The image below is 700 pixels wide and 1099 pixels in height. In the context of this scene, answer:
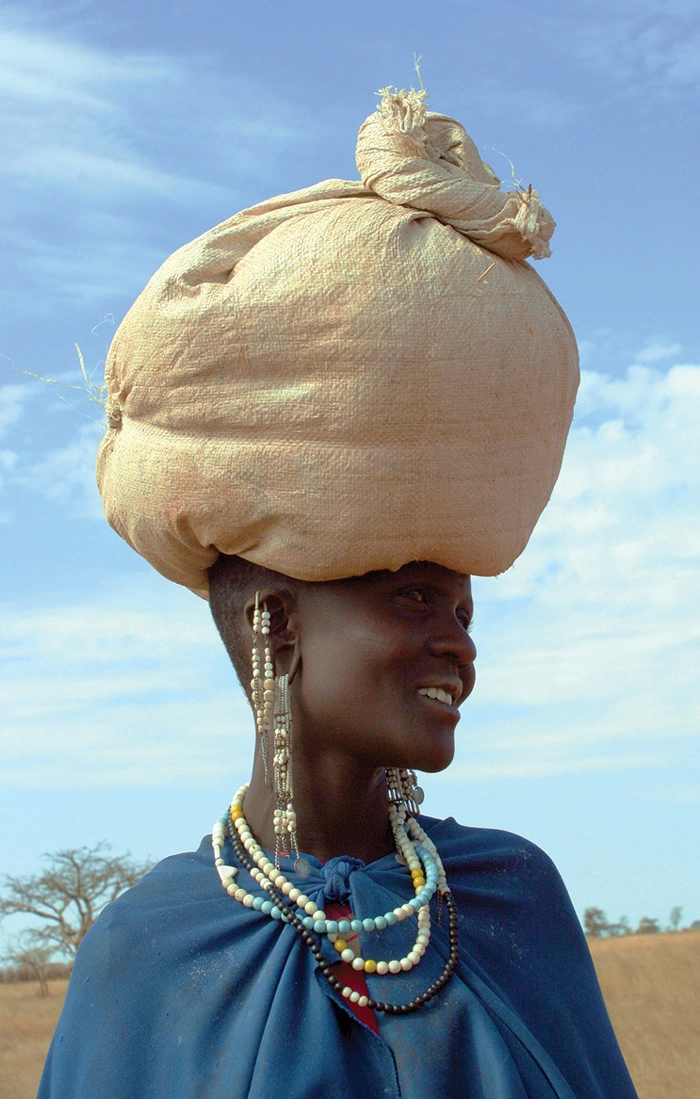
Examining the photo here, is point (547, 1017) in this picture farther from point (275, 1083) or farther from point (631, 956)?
point (631, 956)

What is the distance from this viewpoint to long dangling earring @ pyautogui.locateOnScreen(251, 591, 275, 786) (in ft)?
9.73

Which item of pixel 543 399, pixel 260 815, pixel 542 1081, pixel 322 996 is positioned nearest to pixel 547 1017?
pixel 542 1081

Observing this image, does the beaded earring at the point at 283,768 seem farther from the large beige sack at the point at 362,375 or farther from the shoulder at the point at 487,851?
the shoulder at the point at 487,851

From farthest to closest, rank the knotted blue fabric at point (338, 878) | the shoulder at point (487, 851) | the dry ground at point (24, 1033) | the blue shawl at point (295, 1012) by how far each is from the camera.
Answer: the dry ground at point (24, 1033), the shoulder at point (487, 851), the knotted blue fabric at point (338, 878), the blue shawl at point (295, 1012)

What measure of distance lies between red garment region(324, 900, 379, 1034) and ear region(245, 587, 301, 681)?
1.90 ft

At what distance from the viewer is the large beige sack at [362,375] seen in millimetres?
2754

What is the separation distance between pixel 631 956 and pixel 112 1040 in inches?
443

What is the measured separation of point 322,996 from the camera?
2.82 metres

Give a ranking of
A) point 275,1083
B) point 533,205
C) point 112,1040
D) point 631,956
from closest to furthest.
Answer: point 275,1083, point 112,1040, point 533,205, point 631,956

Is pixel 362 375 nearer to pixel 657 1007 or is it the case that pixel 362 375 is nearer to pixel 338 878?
pixel 338 878

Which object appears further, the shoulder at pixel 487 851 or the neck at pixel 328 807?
the shoulder at pixel 487 851

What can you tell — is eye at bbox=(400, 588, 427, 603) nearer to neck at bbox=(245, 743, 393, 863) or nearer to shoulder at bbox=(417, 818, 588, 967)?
neck at bbox=(245, 743, 393, 863)

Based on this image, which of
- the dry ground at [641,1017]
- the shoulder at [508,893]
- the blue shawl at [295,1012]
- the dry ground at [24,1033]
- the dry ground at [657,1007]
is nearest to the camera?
the blue shawl at [295,1012]

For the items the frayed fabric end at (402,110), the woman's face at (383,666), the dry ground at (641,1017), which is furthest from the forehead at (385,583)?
the dry ground at (641,1017)
